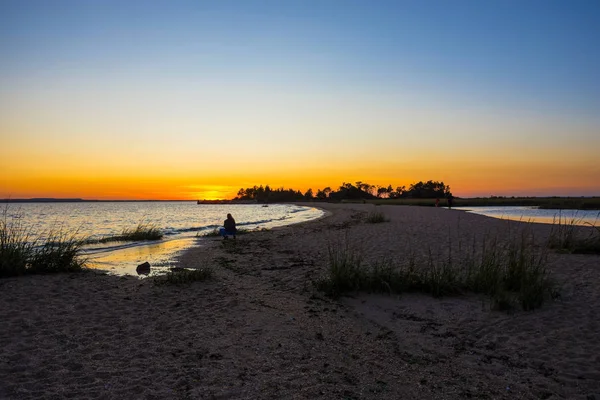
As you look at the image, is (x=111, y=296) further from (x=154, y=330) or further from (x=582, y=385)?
(x=582, y=385)

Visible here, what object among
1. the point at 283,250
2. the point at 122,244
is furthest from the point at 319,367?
the point at 122,244

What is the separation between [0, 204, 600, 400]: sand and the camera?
4.63 m

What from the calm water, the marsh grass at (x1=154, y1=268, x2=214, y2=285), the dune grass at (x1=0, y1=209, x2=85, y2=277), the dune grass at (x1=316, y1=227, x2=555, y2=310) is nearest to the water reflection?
the dune grass at (x1=0, y1=209, x2=85, y2=277)

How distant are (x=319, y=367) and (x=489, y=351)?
2.66 metres

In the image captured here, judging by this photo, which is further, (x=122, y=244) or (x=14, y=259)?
(x=122, y=244)

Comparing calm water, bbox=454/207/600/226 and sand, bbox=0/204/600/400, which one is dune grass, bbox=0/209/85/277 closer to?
sand, bbox=0/204/600/400

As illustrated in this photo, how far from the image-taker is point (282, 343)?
19.7ft

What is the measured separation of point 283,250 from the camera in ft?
54.4

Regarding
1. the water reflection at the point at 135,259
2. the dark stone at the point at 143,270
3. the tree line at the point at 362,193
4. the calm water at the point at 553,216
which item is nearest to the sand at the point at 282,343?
the dark stone at the point at 143,270

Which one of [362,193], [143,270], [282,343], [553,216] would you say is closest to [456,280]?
[282,343]

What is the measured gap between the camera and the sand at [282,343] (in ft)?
15.2

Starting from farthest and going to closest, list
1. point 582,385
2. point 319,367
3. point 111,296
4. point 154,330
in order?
point 111,296, point 154,330, point 319,367, point 582,385

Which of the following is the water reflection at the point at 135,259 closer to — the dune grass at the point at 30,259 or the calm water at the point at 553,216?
the dune grass at the point at 30,259

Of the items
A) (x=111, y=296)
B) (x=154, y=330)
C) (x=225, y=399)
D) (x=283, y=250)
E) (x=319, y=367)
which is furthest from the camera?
(x=283, y=250)
